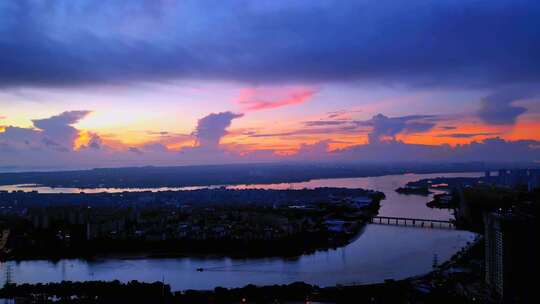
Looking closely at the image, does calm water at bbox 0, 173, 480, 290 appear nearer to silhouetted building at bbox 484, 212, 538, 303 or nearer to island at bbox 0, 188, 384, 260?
island at bbox 0, 188, 384, 260

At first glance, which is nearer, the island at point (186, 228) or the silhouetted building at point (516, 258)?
the silhouetted building at point (516, 258)

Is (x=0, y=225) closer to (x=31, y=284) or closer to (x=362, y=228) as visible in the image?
(x=31, y=284)

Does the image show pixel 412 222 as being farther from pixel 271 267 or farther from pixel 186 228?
pixel 271 267

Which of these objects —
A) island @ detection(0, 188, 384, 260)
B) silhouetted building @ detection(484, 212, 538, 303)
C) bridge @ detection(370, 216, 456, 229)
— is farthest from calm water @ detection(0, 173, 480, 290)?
bridge @ detection(370, 216, 456, 229)

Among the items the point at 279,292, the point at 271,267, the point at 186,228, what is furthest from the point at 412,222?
the point at 279,292

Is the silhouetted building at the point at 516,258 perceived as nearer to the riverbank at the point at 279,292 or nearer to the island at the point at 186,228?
the riverbank at the point at 279,292

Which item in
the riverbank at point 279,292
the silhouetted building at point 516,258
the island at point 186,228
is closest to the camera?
the silhouetted building at point 516,258

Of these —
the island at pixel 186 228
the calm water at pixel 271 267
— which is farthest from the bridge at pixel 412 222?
the calm water at pixel 271 267

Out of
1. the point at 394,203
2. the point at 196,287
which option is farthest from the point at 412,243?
the point at 394,203
